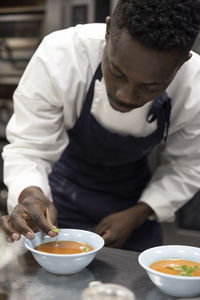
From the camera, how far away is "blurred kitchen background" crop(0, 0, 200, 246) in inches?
98.0

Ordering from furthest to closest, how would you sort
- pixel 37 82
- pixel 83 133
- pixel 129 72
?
pixel 83 133
pixel 37 82
pixel 129 72

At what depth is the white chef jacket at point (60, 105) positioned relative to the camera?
140 centimetres

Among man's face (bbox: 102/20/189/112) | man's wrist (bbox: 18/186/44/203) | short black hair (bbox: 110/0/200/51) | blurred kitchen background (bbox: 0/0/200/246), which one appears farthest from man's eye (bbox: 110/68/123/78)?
blurred kitchen background (bbox: 0/0/200/246)

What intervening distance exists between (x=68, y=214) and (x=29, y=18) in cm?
144

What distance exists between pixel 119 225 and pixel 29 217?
437 mm

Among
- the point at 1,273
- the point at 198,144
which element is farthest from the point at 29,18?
the point at 1,273

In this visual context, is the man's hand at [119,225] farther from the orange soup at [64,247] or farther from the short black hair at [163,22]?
the short black hair at [163,22]

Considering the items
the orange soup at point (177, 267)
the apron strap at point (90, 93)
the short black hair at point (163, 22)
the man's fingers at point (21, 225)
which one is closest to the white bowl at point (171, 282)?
the orange soup at point (177, 267)

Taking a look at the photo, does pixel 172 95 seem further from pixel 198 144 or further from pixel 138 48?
pixel 138 48

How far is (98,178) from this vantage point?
1670mm

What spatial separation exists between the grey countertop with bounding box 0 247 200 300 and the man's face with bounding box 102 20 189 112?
0.43 metres

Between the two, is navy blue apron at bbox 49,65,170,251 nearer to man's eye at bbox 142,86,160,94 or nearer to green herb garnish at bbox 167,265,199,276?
man's eye at bbox 142,86,160,94

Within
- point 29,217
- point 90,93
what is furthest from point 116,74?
point 29,217

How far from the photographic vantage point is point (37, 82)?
1.40 meters
